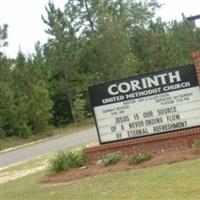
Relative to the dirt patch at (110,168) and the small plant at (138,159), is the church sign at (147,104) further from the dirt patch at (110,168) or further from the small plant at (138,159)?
the small plant at (138,159)

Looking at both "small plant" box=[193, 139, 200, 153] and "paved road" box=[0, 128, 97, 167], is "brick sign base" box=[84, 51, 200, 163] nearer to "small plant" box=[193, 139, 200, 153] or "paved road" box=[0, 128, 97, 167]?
"small plant" box=[193, 139, 200, 153]

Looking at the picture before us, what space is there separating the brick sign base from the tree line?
26.6 m

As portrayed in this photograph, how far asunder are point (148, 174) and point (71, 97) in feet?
125

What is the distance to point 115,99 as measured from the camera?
15.2 m

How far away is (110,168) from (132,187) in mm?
3029

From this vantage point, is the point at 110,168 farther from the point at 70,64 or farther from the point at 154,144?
the point at 70,64

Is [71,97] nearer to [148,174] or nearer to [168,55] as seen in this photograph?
[168,55]

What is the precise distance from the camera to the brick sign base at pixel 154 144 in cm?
1413

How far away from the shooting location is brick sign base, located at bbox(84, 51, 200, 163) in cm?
1413

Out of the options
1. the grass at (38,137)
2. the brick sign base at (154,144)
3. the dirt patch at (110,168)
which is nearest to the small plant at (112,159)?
the dirt patch at (110,168)

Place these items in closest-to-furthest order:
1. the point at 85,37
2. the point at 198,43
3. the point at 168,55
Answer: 1. the point at 85,37
2. the point at 168,55
3. the point at 198,43

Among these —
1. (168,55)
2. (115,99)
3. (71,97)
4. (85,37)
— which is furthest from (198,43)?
(115,99)

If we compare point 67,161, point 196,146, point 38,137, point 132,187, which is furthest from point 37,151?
point 132,187

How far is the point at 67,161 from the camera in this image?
14836mm
